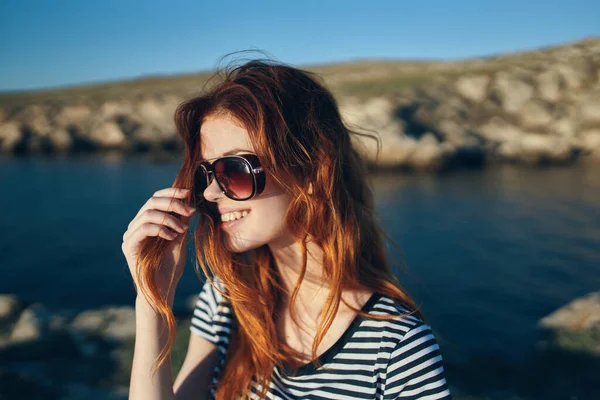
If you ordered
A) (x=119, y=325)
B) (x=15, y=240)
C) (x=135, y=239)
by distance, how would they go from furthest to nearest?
(x=15, y=240), (x=119, y=325), (x=135, y=239)

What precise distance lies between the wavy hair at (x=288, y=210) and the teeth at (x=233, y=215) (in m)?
0.05

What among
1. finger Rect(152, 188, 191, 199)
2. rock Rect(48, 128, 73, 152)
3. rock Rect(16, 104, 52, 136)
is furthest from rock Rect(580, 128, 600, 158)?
rock Rect(16, 104, 52, 136)

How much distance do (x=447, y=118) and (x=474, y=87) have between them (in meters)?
4.31

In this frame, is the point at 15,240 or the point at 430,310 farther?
the point at 15,240

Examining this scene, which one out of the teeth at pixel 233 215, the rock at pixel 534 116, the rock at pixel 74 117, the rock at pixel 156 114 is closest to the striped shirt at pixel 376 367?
the teeth at pixel 233 215

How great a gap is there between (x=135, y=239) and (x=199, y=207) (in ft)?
1.14

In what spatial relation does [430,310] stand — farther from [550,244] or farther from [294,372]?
[294,372]

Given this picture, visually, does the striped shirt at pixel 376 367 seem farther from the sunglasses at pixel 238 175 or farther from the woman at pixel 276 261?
the sunglasses at pixel 238 175

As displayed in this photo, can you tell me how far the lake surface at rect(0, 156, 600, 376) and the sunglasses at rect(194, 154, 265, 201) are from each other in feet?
8.90

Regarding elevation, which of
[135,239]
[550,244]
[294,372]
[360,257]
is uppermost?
[135,239]

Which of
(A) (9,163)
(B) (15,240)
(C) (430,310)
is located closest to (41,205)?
(B) (15,240)

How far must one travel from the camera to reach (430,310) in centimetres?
830

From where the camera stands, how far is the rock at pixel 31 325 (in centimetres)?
576

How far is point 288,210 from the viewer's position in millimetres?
2178
